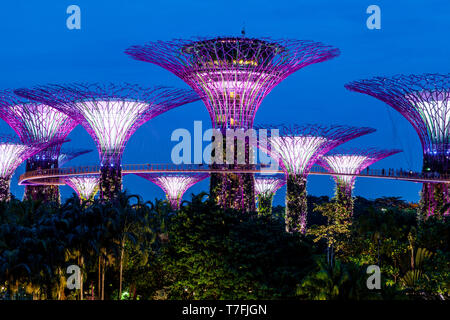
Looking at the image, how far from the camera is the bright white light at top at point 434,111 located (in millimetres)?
29859

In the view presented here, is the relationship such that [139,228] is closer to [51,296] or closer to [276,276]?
[51,296]

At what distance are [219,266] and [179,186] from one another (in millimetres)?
30740

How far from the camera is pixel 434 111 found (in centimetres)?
3017

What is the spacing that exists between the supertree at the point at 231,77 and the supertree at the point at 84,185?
68.4 feet

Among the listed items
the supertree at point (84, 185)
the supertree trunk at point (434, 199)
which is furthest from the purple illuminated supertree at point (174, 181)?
the supertree trunk at point (434, 199)

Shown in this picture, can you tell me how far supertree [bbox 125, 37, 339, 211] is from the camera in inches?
1193

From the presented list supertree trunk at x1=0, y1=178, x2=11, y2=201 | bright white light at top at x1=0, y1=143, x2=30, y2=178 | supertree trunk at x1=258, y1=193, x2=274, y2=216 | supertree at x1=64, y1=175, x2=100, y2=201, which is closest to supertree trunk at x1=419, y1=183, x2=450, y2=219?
supertree trunk at x1=258, y1=193, x2=274, y2=216

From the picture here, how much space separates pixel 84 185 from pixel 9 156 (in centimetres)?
1146

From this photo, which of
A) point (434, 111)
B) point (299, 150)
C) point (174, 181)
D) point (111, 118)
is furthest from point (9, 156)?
point (434, 111)

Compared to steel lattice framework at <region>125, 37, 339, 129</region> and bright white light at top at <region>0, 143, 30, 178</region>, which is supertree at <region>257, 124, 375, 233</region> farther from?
bright white light at top at <region>0, 143, 30, 178</region>

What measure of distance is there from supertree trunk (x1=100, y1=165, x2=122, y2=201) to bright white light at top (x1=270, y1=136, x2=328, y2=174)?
11.3 meters

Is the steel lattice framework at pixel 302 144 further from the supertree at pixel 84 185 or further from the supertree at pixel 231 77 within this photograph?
the supertree at pixel 84 185

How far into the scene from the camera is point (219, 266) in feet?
62.6
